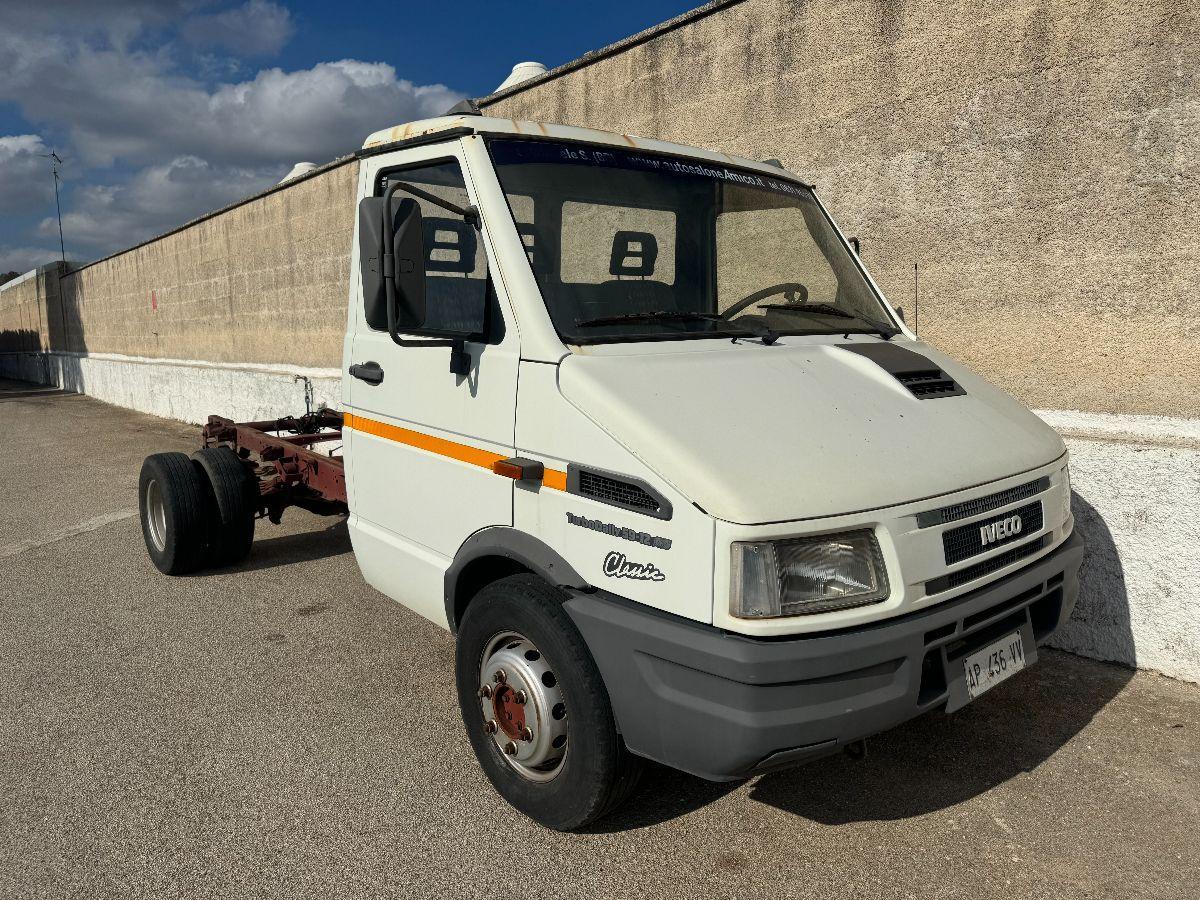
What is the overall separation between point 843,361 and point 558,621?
1.39 m

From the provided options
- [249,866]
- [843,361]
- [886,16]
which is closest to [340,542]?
[249,866]

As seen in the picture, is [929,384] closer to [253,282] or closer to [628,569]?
[628,569]

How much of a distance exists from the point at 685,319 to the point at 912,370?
0.83m

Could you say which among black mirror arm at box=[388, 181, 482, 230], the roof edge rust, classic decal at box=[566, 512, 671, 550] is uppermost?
the roof edge rust

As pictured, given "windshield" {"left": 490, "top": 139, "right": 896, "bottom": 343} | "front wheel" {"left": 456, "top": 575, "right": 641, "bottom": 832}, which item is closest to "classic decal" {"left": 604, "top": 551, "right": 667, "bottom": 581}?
"front wheel" {"left": 456, "top": 575, "right": 641, "bottom": 832}

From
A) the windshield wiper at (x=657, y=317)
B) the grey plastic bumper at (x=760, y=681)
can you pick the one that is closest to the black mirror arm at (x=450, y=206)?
the windshield wiper at (x=657, y=317)

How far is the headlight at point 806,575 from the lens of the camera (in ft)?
7.82

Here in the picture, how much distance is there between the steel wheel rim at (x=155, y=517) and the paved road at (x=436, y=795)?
1.22 metres

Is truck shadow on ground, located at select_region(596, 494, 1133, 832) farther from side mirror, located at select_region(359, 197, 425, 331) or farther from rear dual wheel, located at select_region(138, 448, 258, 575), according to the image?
rear dual wheel, located at select_region(138, 448, 258, 575)

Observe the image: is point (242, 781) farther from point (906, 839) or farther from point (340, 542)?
point (340, 542)

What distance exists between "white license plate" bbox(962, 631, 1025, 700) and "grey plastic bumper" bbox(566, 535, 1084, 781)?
0.06 m

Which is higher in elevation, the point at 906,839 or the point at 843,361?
the point at 843,361

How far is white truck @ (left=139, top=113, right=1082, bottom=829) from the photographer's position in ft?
8.01

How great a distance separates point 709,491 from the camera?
242 cm
